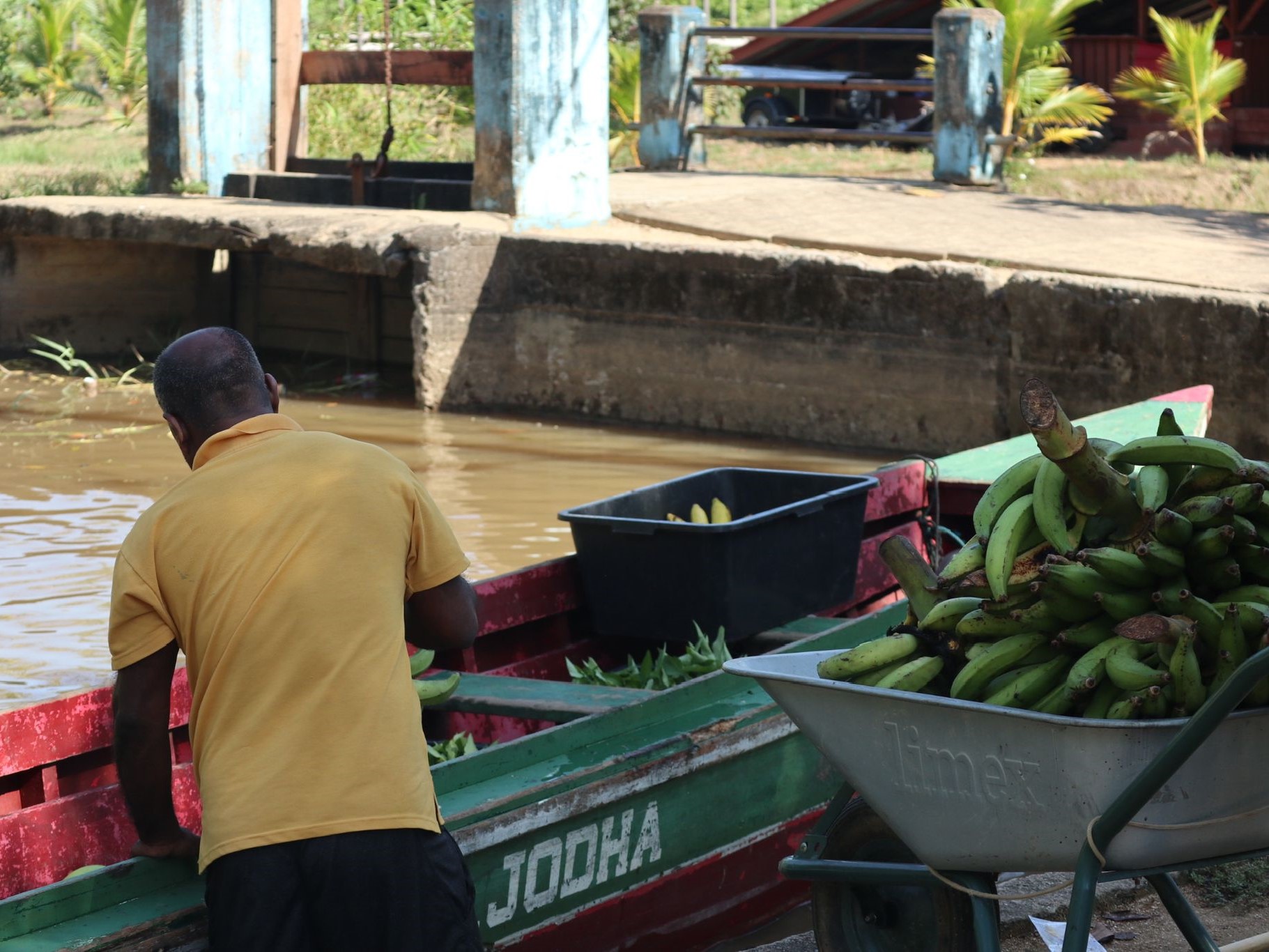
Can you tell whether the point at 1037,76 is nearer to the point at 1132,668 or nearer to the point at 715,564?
the point at 715,564

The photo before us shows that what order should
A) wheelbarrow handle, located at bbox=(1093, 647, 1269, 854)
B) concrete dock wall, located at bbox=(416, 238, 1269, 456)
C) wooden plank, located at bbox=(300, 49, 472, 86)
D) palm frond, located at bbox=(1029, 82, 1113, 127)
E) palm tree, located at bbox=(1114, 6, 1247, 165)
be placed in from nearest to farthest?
1. wheelbarrow handle, located at bbox=(1093, 647, 1269, 854)
2. concrete dock wall, located at bbox=(416, 238, 1269, 456)
3. wooden plank, located at bbox=(300, 49, 472, 86)
4. palm frond, located at bbox=(1029, 82, 1113, 127)
5. palm tree, located at bbox=(1114, 6, 1247, 165)

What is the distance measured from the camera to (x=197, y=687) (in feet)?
7.96

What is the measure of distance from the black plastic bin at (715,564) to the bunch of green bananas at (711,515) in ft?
0.40

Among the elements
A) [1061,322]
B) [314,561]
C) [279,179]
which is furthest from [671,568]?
[279,179]

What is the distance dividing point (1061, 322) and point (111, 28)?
55.8 ft

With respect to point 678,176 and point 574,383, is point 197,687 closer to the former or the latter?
point 574,383

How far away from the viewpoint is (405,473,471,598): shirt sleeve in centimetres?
252

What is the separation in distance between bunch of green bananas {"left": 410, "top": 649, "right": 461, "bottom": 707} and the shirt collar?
1.56 metres

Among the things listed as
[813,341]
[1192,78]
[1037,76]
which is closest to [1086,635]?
[813,341]

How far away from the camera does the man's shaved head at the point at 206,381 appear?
2492 millimetres

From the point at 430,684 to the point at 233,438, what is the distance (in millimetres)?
1701

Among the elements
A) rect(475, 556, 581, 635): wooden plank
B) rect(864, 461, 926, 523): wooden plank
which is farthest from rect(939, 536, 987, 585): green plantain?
rect(864, 461, 926, 523): wooden plank

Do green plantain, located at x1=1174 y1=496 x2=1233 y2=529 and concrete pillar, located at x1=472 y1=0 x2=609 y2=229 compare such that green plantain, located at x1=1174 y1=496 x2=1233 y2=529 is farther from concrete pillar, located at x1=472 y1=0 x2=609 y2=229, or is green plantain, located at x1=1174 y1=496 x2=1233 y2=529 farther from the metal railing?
the metal railing

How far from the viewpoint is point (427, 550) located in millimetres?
2547
